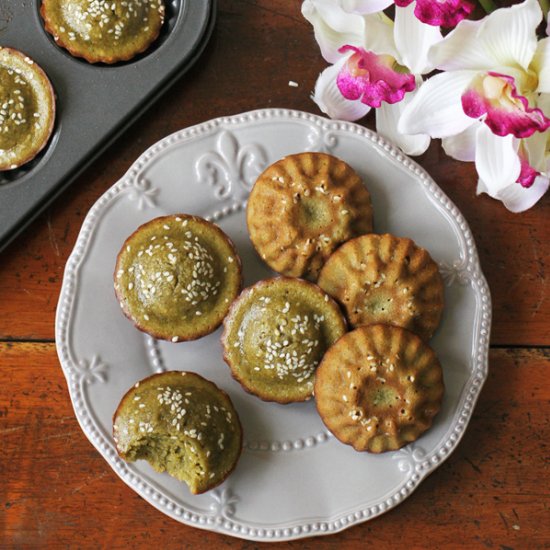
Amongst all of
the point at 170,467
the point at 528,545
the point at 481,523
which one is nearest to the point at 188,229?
the point at 170,467

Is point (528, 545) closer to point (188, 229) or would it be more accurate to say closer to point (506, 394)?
point (506, 394)

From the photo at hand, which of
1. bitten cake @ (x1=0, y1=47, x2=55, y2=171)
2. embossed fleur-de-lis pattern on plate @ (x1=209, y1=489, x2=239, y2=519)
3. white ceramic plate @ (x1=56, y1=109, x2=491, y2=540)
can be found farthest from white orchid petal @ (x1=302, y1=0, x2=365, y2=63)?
embossed fleur-de-lis pattern on plate @ (x1=209, y1=489, x2=239, y2=519)

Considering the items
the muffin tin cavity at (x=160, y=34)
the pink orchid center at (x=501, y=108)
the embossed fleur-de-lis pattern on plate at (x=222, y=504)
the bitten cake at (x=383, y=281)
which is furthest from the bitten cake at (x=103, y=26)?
the embossed fleur-de-lis pattern on plate at (x=222, y=504)

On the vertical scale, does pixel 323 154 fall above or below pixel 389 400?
above

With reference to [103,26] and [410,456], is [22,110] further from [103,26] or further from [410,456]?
[410,456]

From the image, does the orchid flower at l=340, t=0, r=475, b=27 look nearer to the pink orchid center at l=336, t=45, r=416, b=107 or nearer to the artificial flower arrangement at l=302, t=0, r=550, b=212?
the artificial flower arrangement at l=302, t=0, r=550, b=212

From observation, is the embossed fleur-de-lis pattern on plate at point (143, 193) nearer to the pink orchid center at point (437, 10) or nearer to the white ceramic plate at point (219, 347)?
the white ceramic plate at point (219, 347)

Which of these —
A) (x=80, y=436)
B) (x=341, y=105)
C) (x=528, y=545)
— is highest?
(x=341, y=105)
